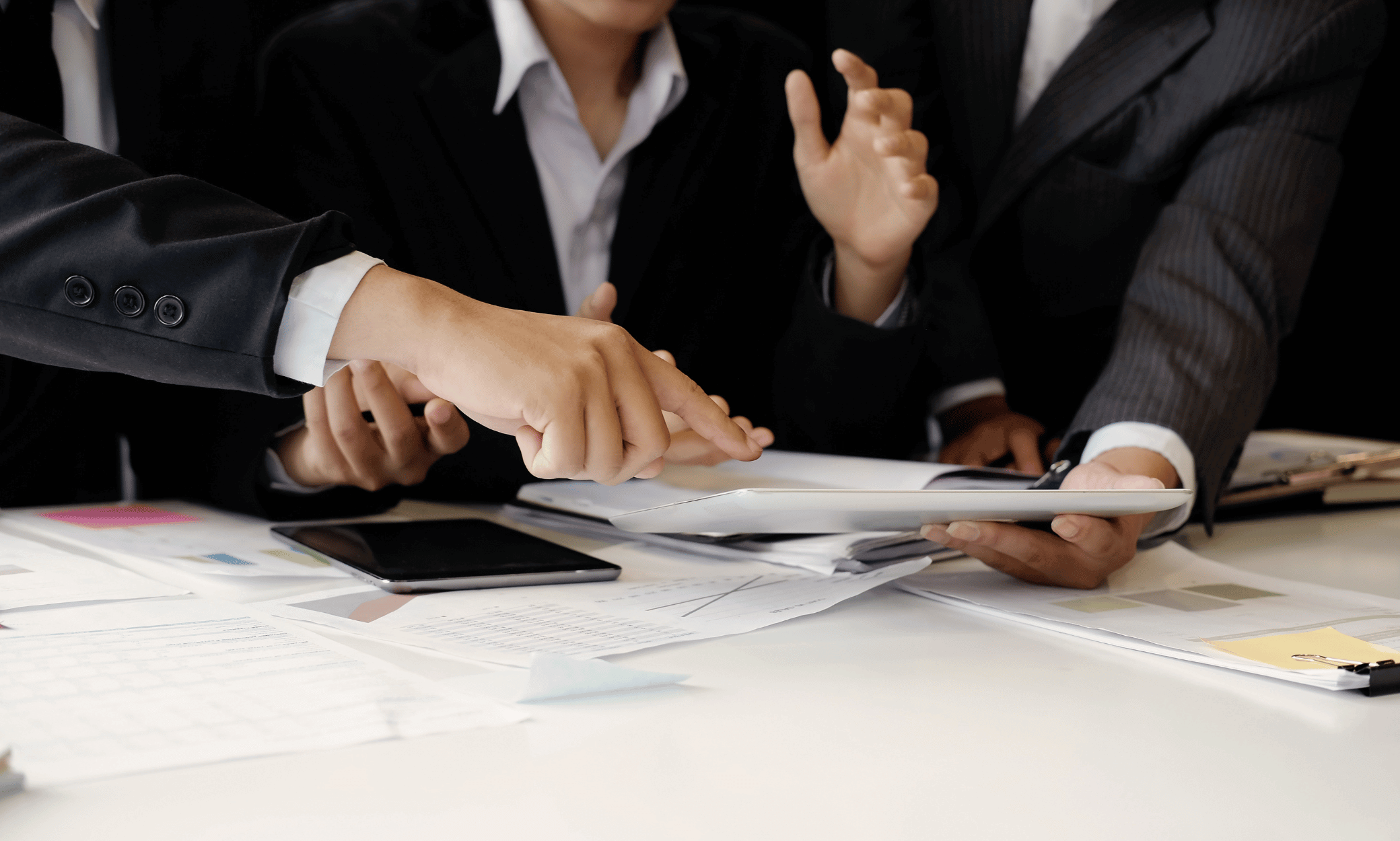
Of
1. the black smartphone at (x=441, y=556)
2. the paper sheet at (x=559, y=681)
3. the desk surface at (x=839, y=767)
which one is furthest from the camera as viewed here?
the black smartphone at (x=441, y=556)

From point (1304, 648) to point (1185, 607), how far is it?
0.12 m

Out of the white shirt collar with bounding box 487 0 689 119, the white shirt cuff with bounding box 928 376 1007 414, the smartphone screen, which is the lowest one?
the smartphone screen

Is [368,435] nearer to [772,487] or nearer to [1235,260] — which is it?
[772,487]

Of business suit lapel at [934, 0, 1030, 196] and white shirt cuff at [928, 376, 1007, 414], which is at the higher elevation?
business suit lapel at [934, 0, 1030, 196]

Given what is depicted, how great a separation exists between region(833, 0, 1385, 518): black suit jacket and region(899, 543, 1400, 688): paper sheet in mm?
207

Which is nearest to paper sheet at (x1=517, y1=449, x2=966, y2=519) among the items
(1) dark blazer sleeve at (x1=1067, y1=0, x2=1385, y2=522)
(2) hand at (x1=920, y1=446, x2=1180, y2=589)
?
(2) hand at (x1=920, y1=446, x2=1180, y2=589)

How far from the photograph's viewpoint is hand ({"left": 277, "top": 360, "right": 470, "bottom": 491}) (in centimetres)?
89

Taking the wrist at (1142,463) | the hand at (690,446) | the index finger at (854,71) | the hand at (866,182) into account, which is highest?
the index finger at (854,71)

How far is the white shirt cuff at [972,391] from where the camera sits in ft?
4.61

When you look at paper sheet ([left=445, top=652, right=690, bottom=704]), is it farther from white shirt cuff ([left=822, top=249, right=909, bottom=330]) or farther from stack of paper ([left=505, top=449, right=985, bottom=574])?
white shirt cuff ([left=822, top=249, right=909, bottom=330])

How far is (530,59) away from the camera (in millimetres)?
1246

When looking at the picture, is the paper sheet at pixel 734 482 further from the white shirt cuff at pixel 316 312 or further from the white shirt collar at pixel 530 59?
the white shirt collar at pixel 530 59

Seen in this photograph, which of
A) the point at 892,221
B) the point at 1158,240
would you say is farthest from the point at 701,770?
the point at 1158,240

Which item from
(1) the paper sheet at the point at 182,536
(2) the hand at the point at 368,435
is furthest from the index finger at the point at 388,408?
(1) the paper sheet at the point at 182,536
